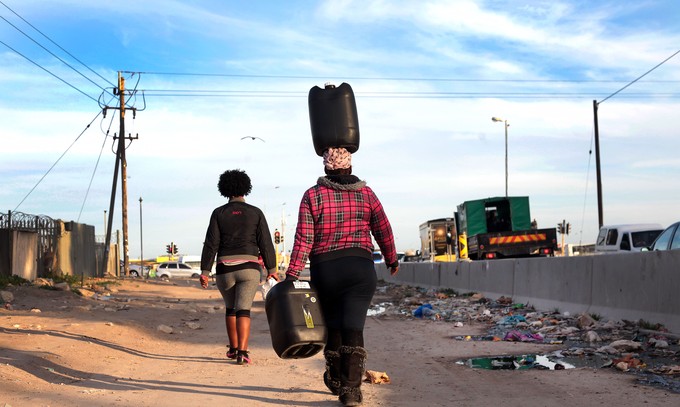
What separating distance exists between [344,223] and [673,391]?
2942 millimetres

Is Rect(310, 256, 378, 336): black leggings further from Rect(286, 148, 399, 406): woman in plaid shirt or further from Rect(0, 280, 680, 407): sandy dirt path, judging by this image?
Rect(0, 280, 680, 407): sandy dirt path

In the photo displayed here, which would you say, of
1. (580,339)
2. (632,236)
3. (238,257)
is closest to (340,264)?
(238,257)

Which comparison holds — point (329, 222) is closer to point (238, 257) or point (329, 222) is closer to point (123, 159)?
point (238, 257)

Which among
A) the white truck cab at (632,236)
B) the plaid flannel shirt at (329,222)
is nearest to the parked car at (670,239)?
the white truck cab at (632,236)

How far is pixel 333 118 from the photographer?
21.5 ft

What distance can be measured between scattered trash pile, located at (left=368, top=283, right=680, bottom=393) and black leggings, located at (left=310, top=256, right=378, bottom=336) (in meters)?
2.68

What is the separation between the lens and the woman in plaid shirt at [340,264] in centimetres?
611

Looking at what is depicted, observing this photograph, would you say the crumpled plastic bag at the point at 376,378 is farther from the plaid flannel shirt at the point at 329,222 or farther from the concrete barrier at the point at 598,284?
the concrete barrier at the point at 598,284

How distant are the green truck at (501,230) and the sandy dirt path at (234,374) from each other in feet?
62.7

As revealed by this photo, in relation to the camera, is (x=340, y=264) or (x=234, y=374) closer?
(x=340, y=264)

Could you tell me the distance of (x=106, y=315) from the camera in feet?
48.4

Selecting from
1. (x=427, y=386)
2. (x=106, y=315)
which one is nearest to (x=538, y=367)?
(x=427, y=386)

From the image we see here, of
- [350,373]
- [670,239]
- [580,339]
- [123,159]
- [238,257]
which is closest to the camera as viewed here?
[350,373]

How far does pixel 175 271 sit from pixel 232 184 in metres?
64.1
